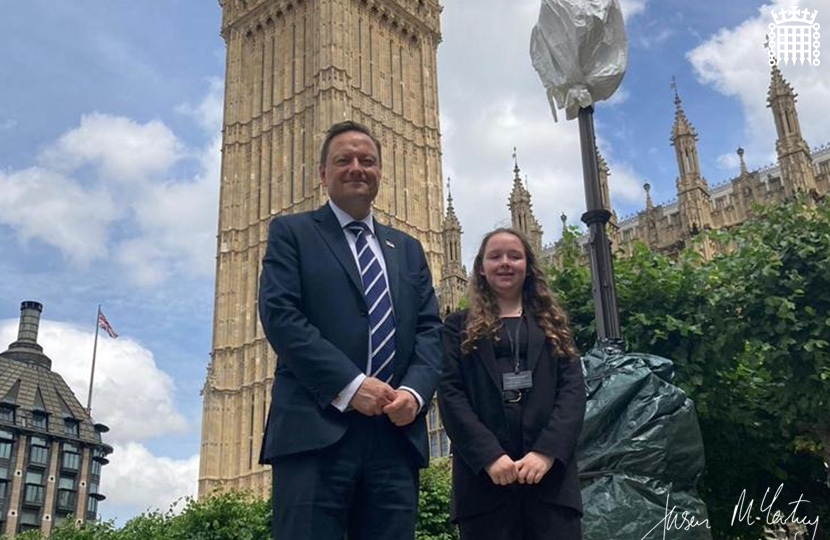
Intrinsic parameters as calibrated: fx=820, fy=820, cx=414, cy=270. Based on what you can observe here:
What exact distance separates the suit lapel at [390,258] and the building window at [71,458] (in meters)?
56.3

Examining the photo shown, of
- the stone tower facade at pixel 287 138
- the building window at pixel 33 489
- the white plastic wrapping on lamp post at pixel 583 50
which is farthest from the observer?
the building window at pixel 33 489

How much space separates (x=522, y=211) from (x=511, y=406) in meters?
29.0

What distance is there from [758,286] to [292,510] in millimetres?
7941

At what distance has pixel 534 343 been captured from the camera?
3506 mm

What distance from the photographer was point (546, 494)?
3.27 metres

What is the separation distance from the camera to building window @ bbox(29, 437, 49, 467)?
51.4 metres

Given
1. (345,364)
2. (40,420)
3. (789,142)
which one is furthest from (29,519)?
(345,364)

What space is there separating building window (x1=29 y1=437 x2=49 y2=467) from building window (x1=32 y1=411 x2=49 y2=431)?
0.93 meters

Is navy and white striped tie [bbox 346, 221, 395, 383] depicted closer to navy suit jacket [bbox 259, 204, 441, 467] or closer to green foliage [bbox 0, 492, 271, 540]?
navy suit jacket [bbox 259, 204, 441, 467]

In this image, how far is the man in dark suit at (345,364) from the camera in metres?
2.76

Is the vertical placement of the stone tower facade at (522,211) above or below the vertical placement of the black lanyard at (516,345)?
above
